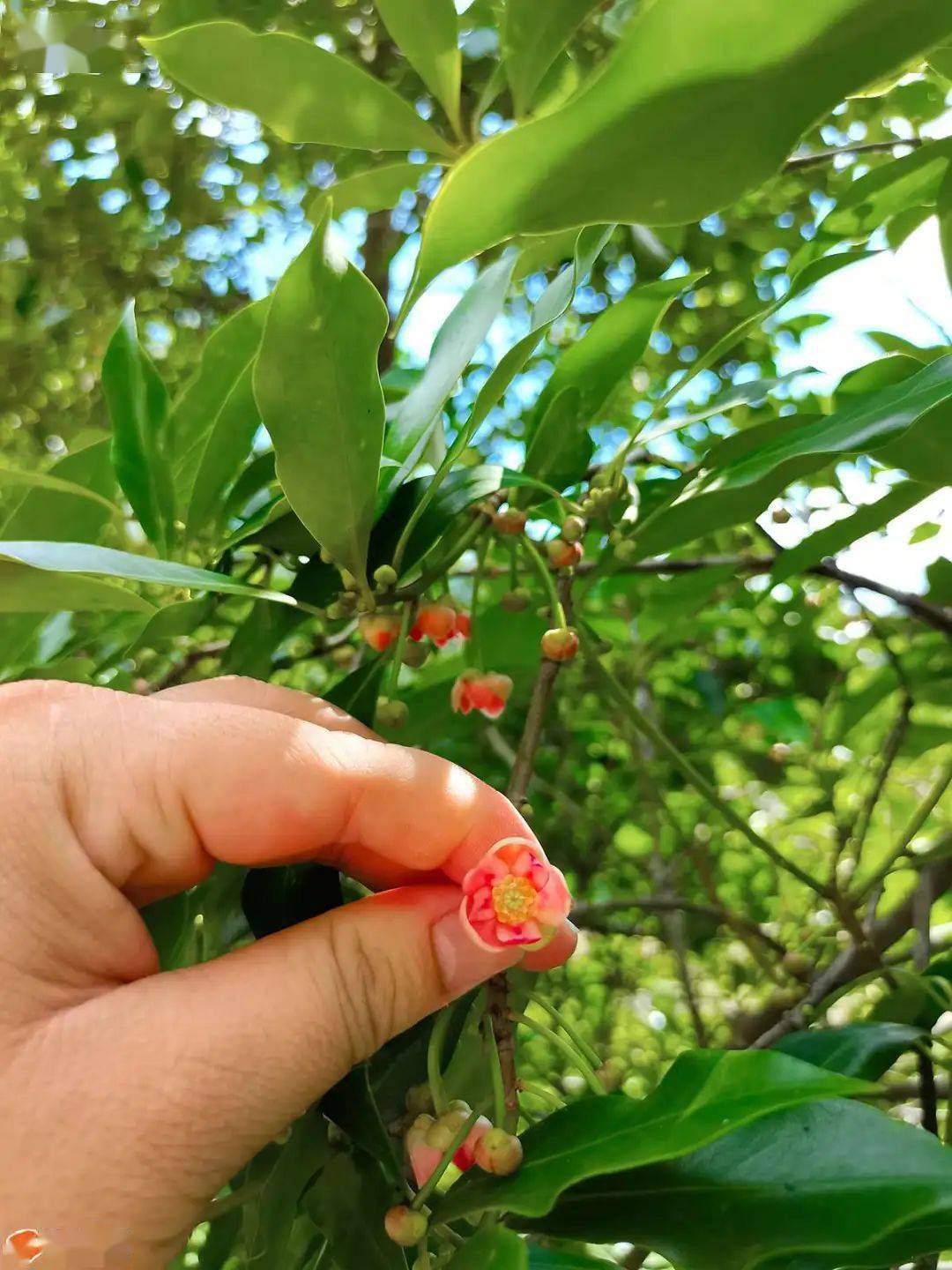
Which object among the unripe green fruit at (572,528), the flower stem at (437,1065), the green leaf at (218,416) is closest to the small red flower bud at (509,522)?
the unripe green fruit at (572,528)

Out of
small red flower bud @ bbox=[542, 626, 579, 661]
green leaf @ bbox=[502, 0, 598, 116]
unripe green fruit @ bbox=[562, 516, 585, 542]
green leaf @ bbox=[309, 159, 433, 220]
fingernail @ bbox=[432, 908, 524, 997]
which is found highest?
green leaf @ bbox=[502, 0, 598, 116]

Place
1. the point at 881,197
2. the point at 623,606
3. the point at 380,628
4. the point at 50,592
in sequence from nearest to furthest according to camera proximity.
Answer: the point at 50,592 < the point at 380,628 < the point at 881,197 < the point at 623,606

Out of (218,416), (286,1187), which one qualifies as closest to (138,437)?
(218,416)

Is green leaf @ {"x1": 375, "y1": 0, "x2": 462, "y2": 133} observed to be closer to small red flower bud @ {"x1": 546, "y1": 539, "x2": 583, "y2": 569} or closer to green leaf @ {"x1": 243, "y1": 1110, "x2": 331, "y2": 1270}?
small red flower bud @ {"x1": 546, "y1": 539, "x2": 583, "y2": 569}

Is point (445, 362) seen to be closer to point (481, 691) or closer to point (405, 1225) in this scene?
point (481, 691)

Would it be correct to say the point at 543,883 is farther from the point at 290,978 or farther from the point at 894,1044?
the point at 894,1044

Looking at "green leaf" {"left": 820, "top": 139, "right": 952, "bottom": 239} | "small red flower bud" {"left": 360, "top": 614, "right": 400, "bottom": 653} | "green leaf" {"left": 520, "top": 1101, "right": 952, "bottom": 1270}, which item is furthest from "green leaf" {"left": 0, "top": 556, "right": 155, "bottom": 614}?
"green leaf" {"left": 820, "top": 139, "right": 952, "bottom": 239}
